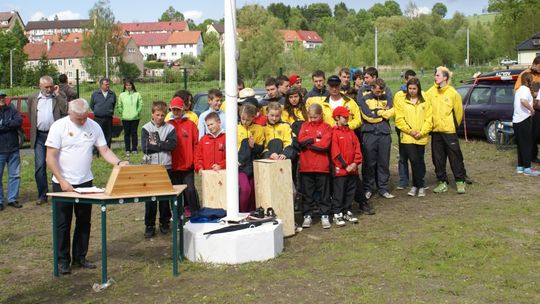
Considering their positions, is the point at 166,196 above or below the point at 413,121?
A: below

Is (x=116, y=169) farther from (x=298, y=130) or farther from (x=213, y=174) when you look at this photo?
(x=298, y=130)

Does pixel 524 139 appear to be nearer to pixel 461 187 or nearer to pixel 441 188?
pixel 461 187

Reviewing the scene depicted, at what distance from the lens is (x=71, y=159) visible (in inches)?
277

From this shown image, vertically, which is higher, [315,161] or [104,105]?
[104,105]

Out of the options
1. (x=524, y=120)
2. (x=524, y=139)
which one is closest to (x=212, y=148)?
(x=524, y=120)

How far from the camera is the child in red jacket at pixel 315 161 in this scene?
8.70 metres

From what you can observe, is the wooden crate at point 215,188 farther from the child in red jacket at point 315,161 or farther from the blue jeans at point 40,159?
the blue jeans at point 40,159

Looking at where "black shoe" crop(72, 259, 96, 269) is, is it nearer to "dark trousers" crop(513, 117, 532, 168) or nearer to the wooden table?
the wooden table

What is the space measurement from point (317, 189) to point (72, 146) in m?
3.32

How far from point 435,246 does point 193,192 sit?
10.1ft

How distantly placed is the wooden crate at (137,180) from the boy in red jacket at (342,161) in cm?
276

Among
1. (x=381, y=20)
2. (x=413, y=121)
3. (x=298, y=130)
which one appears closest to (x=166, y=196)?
(x=298, y=130)

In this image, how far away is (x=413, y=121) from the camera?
1030cm

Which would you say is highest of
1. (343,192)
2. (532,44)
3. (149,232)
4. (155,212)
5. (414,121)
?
(532,44)
